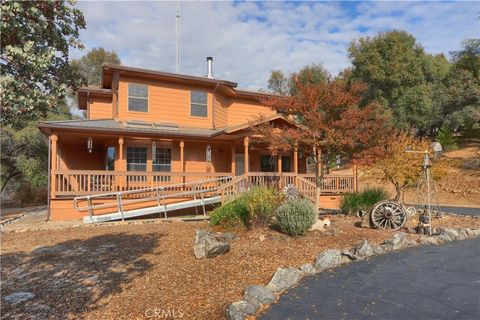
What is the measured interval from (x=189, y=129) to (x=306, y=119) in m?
8.72

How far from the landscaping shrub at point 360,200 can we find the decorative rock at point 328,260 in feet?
21.0

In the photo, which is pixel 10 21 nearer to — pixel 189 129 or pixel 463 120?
pixel 189 129

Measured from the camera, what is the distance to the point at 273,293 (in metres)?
5.82

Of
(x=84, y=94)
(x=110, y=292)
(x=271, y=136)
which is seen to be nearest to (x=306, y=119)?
(x=271, y=136)

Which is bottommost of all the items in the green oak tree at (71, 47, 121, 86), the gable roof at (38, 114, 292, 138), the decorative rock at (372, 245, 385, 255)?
the decorative rock at (372, 245, 385, 255)

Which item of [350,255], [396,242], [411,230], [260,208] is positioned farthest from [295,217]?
[411,230]

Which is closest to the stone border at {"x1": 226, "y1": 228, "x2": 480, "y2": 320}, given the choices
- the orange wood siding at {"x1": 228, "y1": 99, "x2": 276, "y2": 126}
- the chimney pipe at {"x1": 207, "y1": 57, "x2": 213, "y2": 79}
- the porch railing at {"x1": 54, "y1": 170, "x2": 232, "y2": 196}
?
the porch railing at {"x1": 54, "y1": 170, "x2": 232, "y2": 196}

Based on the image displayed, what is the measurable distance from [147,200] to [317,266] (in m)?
9.83

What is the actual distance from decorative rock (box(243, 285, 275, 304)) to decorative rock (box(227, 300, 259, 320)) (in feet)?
0.63

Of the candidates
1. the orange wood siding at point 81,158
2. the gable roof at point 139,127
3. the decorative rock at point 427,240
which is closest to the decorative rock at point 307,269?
the decorative rock at point 427,240

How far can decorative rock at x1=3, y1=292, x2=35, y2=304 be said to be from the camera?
220 inches

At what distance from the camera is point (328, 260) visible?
24.1 feet

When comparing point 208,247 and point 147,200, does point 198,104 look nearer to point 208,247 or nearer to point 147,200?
point 147,200

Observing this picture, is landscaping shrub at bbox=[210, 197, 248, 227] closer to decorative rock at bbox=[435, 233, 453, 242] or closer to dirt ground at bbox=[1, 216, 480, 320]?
dirt ground at bbox=[1, 216, 480, 320]
